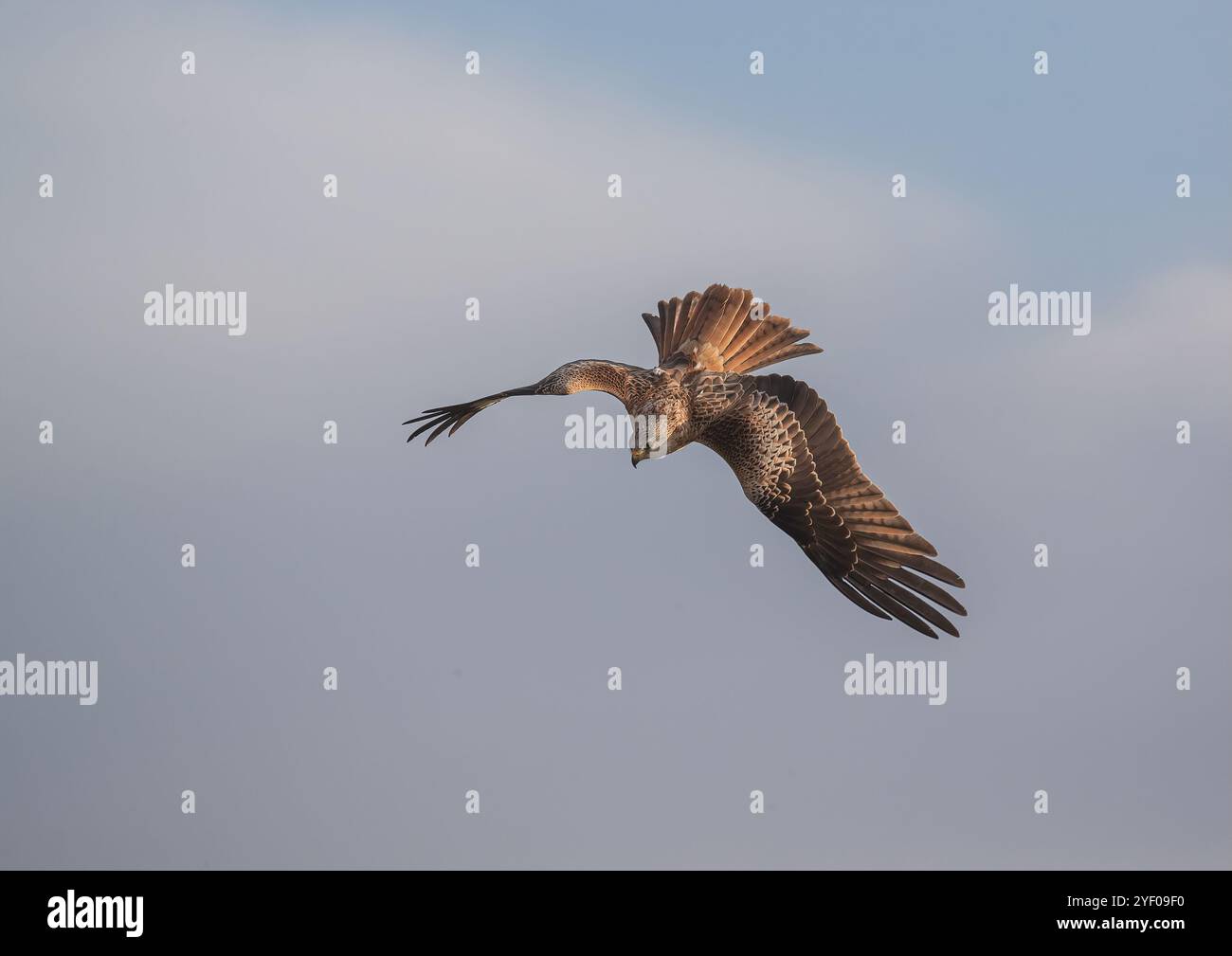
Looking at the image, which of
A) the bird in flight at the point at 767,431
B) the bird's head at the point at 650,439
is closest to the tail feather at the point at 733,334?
the bird in flight at the point at 767,431

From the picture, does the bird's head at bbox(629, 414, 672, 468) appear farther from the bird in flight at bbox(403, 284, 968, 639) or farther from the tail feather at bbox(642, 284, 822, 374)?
the tail feather at bbox(642, 284, 822, 374)

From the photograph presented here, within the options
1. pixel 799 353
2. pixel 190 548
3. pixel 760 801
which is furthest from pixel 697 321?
pixel 190 548

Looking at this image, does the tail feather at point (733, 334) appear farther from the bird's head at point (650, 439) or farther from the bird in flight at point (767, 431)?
the bird's head at point (650, 439)

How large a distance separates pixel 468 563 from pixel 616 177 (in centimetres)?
635

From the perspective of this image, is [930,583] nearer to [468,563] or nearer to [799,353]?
[799,353]

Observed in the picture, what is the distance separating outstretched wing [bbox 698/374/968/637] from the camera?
21859 millimetres

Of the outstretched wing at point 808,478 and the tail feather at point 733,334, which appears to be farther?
the tail feather at point 733,334

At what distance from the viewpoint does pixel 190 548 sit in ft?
118

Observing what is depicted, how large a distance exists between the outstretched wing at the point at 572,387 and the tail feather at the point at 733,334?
0.62 metres

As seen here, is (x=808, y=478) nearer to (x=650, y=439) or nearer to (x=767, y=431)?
(x=767, y=431)

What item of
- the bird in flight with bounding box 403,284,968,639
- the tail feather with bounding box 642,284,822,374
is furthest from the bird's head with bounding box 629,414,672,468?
the tail feather with bounding box 642,284,822,374

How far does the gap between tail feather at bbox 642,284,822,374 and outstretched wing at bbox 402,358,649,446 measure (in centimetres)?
62

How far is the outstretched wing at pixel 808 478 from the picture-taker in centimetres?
2186

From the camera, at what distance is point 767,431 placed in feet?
73.2
